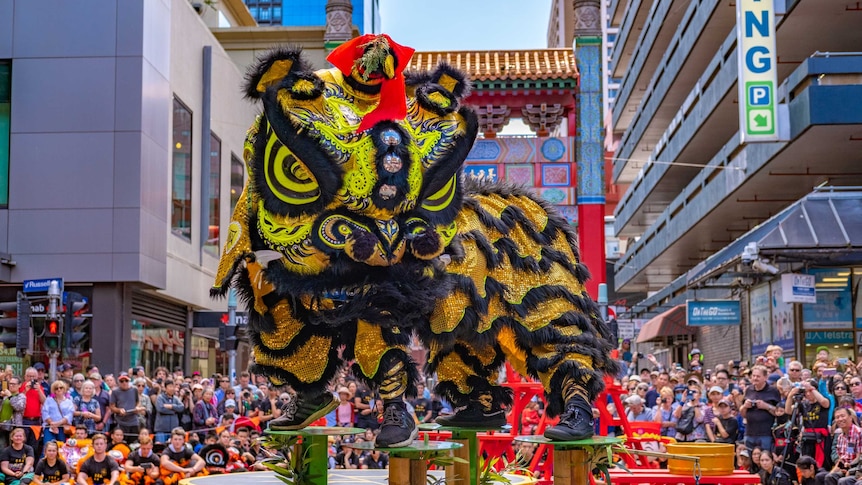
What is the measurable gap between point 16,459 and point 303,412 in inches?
365

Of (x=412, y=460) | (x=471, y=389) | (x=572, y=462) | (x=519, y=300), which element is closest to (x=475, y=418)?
(x=471, y=389)

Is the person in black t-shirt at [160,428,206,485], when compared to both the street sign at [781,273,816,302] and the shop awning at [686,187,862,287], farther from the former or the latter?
the street sign at [781,273,816,302]

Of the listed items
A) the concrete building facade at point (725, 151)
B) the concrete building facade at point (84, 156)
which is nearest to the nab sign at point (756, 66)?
the concrete building facade at point (725, 151)

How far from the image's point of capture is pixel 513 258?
6.78 meters

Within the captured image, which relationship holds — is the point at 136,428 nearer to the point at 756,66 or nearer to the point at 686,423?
the point at 686,423

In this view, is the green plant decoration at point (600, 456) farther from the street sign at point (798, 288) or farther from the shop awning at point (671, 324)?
the shop awning at point (671, 324)

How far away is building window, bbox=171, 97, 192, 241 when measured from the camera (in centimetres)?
2745

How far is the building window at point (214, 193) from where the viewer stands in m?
31.4

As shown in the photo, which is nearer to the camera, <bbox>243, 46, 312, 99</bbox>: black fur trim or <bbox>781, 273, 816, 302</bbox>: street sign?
<bbox>243, 46, 312, 99</bbox>: black fur trim

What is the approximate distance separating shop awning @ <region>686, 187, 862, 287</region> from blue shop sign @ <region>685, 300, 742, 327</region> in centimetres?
475

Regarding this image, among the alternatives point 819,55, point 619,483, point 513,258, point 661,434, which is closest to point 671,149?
point 819,55

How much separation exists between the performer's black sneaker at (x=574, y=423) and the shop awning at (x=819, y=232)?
43.2ft

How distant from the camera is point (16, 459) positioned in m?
14.7

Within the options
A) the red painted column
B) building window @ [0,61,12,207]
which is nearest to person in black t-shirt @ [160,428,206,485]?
building window @ [0,61,12,207]
